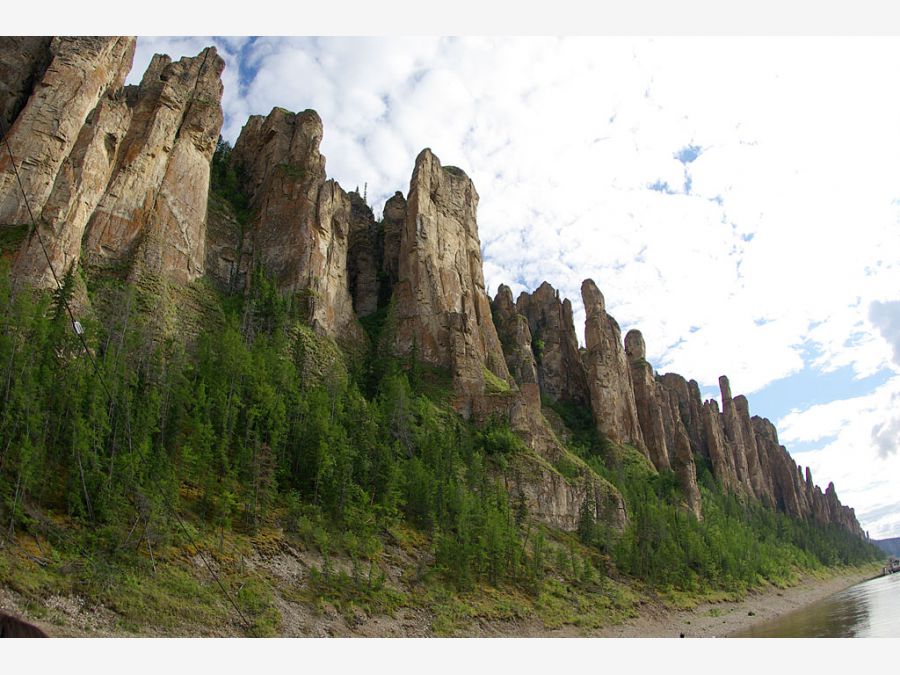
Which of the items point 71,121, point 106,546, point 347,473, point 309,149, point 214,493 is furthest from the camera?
point 309,149

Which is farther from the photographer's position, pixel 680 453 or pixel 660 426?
pixel 660 426

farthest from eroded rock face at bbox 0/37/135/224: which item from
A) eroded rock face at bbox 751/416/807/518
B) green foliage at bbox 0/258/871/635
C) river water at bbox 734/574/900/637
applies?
eroded rock face at bbox 751/416/807/518

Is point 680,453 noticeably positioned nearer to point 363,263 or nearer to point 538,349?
point 538,349

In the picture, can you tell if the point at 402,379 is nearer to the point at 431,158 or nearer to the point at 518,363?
the point at 518,363

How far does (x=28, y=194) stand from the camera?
49781 millimetres

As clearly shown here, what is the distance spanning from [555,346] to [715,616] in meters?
60.9

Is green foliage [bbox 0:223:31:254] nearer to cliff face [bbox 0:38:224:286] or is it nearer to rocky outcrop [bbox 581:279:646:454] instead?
cliff face [bbox 0:38:224:286]

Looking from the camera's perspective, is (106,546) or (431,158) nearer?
(106,546)

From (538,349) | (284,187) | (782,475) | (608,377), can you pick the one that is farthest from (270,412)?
(782,475)

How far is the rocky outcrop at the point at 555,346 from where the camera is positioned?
360 ft

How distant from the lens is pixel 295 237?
74.9m

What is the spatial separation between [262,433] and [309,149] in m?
44.2

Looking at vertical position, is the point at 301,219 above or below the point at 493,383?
above

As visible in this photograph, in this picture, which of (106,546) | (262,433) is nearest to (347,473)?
(262,433)
